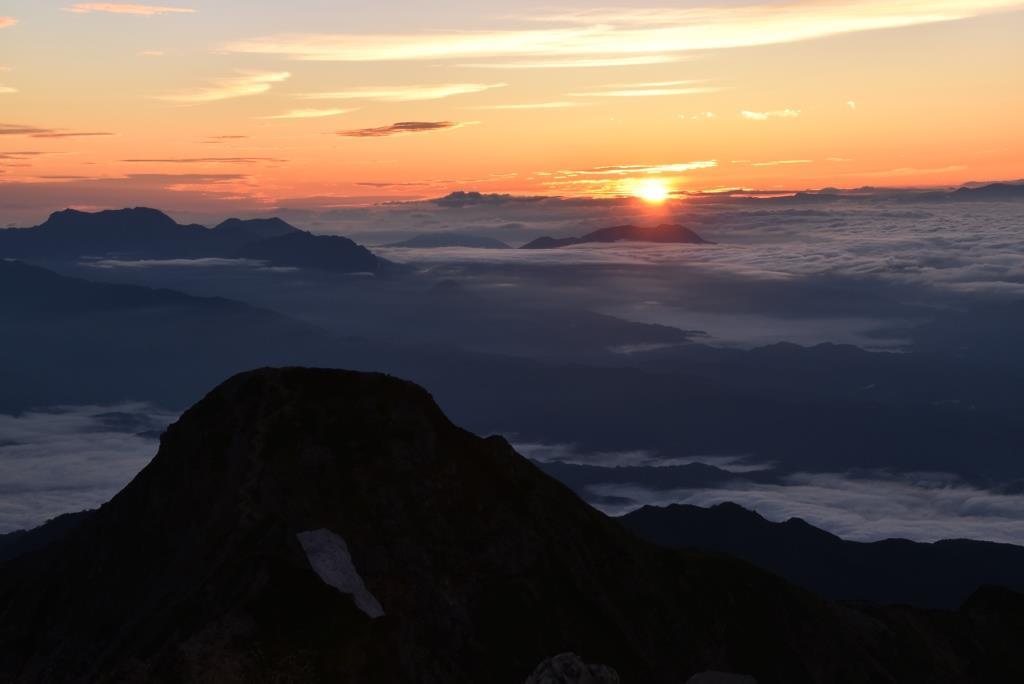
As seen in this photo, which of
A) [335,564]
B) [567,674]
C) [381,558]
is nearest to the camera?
[567,674]

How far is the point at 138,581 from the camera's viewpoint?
10531cm

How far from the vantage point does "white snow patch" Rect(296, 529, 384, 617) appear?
86.9m

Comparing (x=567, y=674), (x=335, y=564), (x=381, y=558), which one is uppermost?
(x=567, y=674)

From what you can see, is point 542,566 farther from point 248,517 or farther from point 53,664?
point 53,664

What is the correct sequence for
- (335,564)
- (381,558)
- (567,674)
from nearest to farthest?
1. (567,674)
2. (335,564)
3. (381,558)

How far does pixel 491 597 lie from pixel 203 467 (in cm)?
3100

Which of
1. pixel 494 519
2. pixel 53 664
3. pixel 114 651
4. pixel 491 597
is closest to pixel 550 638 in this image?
pixel 491 597

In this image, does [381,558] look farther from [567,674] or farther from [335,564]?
[567,674]

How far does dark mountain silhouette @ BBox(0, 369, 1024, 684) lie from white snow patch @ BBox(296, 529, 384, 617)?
197 millimetres

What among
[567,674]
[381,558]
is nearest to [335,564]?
[381,558]

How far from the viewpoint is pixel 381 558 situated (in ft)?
317

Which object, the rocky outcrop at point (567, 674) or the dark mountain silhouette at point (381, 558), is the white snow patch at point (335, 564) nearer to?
the dark mountain silhouette at point (381, 558)

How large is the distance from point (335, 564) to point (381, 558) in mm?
6890

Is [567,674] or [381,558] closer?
A: [567,674]
